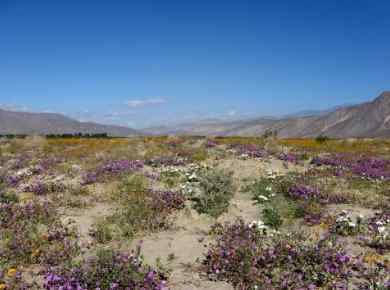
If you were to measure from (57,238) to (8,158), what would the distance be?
14330mm

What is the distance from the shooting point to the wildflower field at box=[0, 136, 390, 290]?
5.85m

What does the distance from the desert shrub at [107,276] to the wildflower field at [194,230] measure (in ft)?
0.05

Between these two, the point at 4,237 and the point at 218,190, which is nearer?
the point at 4,237

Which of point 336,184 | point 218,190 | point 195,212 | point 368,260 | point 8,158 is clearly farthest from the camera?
point 8,158

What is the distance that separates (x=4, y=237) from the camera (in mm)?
7680

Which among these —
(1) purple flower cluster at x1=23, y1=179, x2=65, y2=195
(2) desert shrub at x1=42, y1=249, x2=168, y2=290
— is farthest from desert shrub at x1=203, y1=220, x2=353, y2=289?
(1) purple flower cluster at x1=23, y1=179, x2=65, y2=195

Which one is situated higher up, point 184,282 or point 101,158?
point 101,158

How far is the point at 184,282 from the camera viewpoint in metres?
5.96

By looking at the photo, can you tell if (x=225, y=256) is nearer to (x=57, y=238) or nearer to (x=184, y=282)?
(x=184, y=282)

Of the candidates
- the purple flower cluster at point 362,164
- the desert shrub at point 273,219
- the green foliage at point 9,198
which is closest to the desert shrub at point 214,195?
the desert shrub at point 273,219

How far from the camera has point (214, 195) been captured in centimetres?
1004

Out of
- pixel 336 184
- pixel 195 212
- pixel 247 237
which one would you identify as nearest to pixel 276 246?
pixel 247 237

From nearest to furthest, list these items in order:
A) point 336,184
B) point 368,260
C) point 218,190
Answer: point 368,260 → point 218,190 → point 336,184

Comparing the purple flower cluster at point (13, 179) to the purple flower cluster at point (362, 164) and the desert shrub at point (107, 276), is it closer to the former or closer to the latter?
the desert shrub at point (107, 276)
